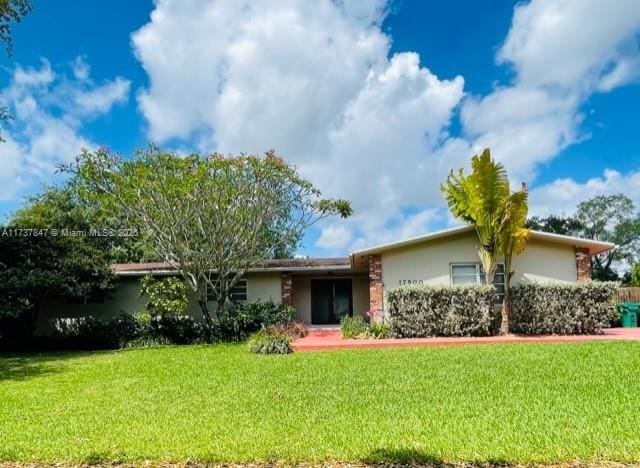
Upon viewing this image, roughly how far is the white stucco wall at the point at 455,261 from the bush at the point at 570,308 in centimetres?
197

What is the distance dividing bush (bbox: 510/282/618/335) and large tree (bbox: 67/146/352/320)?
22.9ft

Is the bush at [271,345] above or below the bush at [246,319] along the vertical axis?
below

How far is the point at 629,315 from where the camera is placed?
17125 millimetres

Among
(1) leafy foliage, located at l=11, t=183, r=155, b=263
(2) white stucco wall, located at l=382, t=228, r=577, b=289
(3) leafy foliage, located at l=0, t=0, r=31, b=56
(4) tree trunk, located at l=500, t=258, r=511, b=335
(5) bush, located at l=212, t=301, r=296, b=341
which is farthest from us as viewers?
(1) leafy foliage, located at l=11, t=183, r=155, b=263

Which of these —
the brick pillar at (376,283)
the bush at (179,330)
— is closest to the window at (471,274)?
the brick pillar at (376,283)

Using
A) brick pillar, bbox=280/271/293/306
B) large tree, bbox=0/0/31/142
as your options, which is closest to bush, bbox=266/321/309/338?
brick pillar, bbox=280/271/293/306

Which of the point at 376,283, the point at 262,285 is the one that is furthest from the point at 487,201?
the point at 262,285

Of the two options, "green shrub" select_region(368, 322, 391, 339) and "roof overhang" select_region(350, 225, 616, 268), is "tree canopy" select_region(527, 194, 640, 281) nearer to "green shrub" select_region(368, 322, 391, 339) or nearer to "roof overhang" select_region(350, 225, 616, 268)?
"roof overhang" select_region(350, 225, 616, 268)

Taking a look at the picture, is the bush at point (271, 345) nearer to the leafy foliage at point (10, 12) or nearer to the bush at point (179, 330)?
the bush at point (179, 330)

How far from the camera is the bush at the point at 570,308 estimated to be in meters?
14.3

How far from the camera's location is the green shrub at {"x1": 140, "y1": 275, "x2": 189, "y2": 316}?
1753 cm

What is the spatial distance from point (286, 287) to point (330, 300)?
9.61 feet

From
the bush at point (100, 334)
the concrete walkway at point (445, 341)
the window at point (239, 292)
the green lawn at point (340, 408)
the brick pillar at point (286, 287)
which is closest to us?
the green lawn at point (340, 408)

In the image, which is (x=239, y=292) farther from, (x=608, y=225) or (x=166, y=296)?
(x=608, y=225)
